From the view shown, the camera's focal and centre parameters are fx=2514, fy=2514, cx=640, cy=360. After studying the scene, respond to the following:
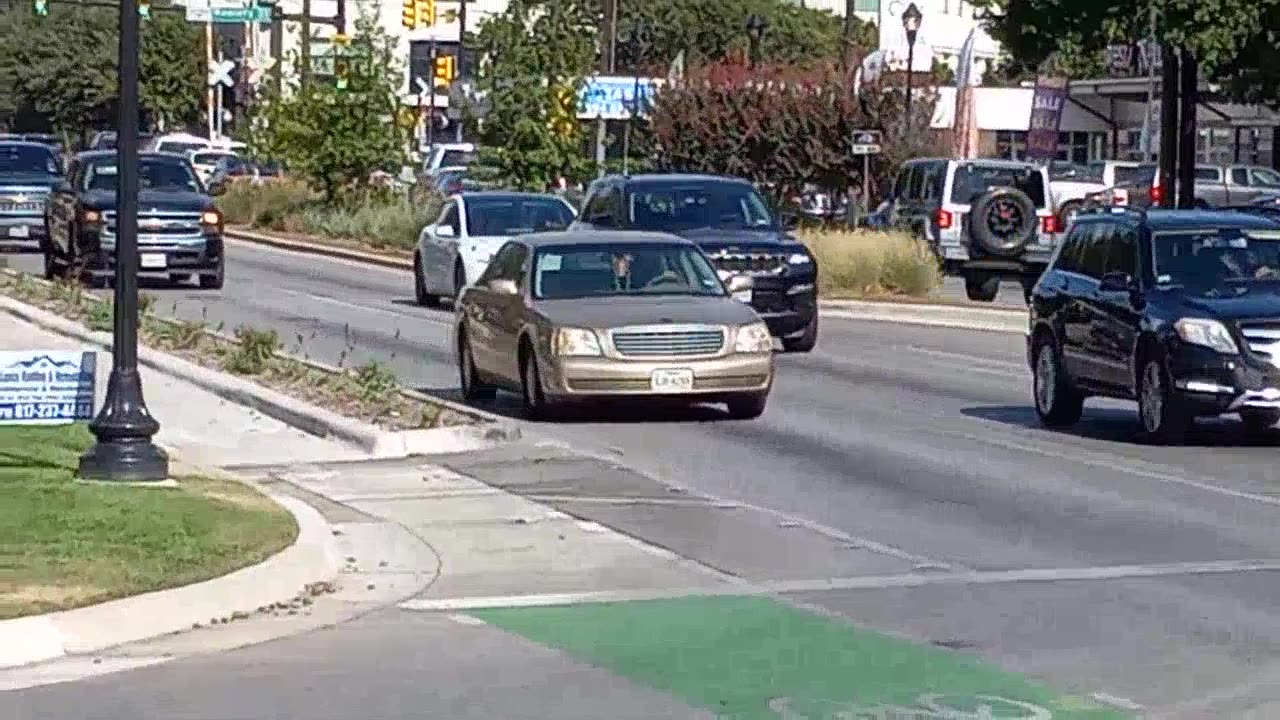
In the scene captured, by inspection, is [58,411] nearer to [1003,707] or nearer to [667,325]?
[667,325]

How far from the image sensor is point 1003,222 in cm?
3506

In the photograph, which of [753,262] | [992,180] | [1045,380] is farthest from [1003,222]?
[1045,380]

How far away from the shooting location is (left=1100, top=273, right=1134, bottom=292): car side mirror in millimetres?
18844

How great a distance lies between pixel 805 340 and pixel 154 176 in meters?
13.3

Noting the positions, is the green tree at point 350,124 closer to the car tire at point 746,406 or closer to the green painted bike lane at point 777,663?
the car tire at point 746,406

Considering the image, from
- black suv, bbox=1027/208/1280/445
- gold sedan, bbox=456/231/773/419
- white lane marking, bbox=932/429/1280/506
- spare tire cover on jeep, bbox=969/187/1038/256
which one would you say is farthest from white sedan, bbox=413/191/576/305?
white lane marking, bbox=932/429/1280/506

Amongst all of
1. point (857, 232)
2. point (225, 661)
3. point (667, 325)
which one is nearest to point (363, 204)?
point (857, 232)

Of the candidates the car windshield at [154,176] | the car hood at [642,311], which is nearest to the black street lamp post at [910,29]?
the car windshield at [154,176]

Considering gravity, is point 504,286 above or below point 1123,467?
above

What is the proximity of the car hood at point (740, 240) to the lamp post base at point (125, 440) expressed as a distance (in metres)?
12.0

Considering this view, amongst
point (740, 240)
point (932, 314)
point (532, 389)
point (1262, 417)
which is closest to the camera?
point (1262, 417)

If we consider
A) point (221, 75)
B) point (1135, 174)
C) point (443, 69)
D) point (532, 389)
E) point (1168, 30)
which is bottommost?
point (532, 389)

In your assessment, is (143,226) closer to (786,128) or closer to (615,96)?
(786,128)

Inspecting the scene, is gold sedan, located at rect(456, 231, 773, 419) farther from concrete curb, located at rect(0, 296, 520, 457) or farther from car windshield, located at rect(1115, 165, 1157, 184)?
car windshield, located at rect(1115, 165, 1157, 184)
